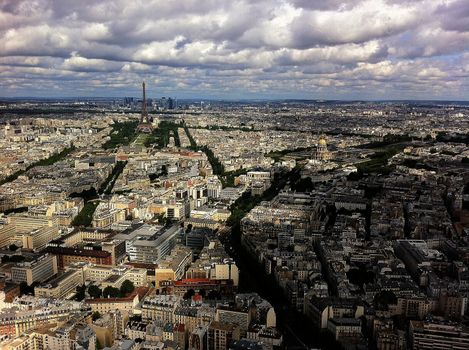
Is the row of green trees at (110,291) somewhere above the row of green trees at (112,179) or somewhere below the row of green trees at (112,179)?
below

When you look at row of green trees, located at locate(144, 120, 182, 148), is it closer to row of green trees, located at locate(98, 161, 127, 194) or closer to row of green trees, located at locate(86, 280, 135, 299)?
row of green trees, located at locate(98, 161, 127, 194)

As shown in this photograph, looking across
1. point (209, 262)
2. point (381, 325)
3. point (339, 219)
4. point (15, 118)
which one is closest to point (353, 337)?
point (381, 325)

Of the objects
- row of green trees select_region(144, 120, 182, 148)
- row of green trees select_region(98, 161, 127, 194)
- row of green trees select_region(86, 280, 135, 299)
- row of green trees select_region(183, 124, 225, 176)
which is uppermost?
row of green trees select_region(144, 120, 182, 148)

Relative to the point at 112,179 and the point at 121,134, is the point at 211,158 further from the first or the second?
the point at 121,134

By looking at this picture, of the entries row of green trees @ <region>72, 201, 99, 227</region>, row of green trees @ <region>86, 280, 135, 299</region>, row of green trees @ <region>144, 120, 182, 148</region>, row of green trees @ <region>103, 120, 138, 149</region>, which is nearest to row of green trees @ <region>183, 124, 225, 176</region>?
row of green trees @ <region>144, 120, 182, 148</region>

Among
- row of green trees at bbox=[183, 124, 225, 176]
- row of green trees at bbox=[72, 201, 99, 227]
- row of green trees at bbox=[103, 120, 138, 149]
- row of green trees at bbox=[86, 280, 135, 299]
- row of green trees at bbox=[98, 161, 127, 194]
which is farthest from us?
row of green trees at bbox=[103, 120, 138, 149]

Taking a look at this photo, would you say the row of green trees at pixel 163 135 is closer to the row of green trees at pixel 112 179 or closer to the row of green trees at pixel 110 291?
the row of green trees at pixel 112 179

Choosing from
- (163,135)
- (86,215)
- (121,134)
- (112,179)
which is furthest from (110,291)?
(121,134)

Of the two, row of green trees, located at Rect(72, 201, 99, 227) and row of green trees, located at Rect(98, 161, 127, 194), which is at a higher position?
row of green trees, located at Rect(98, 161, 127, 194)

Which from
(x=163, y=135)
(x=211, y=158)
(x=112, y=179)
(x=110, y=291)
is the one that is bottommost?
(x=110, y=291)

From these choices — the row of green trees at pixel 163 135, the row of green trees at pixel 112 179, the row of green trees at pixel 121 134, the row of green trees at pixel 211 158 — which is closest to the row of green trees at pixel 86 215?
the row of green trees at pixel 112 179

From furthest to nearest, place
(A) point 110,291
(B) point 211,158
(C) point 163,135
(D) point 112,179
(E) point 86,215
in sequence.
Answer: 1. (C) point 163,135
2. (B) point 211,158
3. (D) point 112,179
4. (E) point 86,215
5. (A) point 110,291
